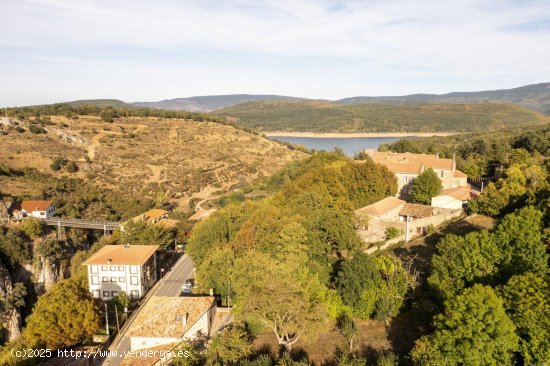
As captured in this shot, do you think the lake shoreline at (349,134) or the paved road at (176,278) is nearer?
the paved road at (176,278)

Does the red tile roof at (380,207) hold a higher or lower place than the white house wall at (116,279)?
higher

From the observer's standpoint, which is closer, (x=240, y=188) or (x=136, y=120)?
(x=240, y=188)

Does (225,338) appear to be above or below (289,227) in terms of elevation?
below

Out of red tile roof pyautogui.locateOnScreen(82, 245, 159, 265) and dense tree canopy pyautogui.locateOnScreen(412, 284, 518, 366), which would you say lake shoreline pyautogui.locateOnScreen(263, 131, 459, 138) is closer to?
red tile roof pyautogui.locateOnScreen(82, 245, 159, 265)

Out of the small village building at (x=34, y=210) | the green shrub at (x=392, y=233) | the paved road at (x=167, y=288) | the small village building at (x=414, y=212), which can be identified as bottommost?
the paved road at (x=167, y=288)

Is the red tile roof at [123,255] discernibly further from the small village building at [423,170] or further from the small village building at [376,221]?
the small village building at [423,170]

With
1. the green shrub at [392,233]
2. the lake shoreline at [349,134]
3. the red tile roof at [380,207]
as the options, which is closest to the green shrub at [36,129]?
the red tile roof at [380,207]

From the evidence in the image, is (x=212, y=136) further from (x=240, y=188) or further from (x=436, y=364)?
(x=436, y=364)

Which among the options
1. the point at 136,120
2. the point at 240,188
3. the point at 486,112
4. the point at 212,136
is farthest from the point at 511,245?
the point at 486,112
